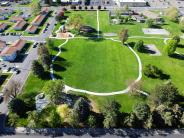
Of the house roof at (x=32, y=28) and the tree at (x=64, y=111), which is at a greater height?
the house roof at (x=32, y=28)

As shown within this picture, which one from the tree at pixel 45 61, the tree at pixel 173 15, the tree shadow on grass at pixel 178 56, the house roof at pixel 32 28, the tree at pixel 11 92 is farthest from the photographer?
the tree at pixel 173 15

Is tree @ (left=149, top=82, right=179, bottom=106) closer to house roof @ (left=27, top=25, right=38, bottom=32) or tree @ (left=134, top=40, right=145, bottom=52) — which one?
tree @ (left=134, top=40, right=145, bottom=52)

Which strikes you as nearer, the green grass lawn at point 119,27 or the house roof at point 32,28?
the house roof at point 32,28

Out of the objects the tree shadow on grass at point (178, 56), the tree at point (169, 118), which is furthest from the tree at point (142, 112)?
the tree shadow on grass at point (178, 56)

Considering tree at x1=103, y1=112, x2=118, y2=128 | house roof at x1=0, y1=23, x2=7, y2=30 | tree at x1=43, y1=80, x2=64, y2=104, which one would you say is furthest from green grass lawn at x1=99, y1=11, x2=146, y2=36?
tree at x1=103, y1=112, x2=118, y2=128

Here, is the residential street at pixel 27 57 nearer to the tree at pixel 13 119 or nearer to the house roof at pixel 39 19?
the tree at pixel 13 119

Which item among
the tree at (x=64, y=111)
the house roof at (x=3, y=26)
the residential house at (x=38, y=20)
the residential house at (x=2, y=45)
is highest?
the residential house at (x=38, y=20)
